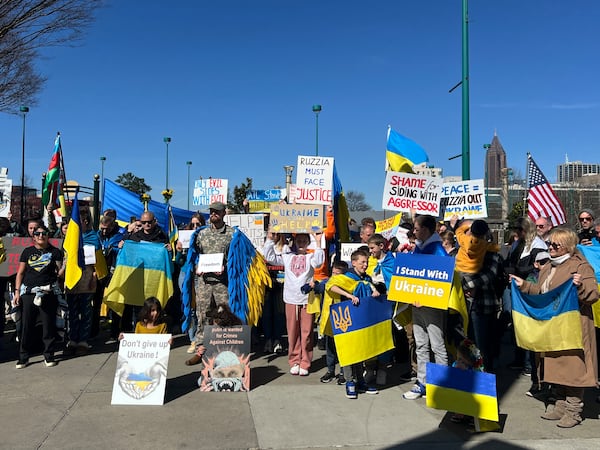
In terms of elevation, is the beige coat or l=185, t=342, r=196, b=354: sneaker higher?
the beige coat

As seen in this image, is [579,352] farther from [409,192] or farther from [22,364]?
[22,364]

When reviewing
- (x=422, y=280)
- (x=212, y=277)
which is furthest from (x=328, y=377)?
(x=212, y=277)

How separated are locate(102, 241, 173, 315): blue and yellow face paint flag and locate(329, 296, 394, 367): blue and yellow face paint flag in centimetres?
299

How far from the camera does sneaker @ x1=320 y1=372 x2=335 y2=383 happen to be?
568cm

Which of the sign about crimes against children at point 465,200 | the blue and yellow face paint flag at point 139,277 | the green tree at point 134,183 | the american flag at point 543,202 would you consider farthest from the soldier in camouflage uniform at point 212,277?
the green tree at point 134,183

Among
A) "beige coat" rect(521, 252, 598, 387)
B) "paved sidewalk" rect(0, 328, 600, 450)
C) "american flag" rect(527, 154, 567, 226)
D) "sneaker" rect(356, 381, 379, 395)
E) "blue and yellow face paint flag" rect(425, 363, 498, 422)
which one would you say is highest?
"american flag" rect(527, 154, 567, 226)

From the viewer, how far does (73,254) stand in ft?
20.9

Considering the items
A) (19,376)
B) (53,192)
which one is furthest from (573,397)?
(53,192)

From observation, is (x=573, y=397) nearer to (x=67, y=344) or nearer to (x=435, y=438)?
(x=435, y=438)

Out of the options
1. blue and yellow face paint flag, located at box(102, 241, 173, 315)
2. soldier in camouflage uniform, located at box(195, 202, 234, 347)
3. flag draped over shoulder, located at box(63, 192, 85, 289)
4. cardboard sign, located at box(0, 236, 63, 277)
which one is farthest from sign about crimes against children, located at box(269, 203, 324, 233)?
cardboard sign, located at box(0, 236, 63, 277)

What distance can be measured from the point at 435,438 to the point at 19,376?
4.57 m

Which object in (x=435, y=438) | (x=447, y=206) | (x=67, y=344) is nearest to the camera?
(x=435, y=438)

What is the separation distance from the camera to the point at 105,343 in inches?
295

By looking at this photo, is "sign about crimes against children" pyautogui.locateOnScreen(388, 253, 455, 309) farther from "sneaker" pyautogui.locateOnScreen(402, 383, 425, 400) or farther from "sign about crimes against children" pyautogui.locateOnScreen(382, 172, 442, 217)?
"sign about crimes against children" pyautogui.locateOnScreen(382, 172, 442, 217)
